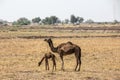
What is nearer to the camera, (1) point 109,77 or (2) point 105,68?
(1) point 109,77

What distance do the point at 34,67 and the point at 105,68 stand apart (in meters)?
3.85

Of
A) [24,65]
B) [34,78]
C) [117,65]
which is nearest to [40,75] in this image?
[34,78]

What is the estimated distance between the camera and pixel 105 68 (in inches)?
743

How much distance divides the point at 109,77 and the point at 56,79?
2447 mm

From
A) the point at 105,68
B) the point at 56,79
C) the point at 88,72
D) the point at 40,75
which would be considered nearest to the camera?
the point at 56,79

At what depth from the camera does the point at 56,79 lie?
14672mm

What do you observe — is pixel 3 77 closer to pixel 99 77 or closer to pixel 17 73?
pixel 17 73

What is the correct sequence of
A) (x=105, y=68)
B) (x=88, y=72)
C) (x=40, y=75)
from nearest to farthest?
(x=40, y=75), (x=88, y=72), (x=105, y=68)

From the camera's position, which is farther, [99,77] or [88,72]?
[88,72]

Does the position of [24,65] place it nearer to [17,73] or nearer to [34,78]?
[17,73]

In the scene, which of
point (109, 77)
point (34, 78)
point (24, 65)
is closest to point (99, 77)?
point (109, 77)

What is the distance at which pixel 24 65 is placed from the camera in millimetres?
19891

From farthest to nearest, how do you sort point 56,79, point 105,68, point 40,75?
point 105,68 < point 40,75 < point 56,79

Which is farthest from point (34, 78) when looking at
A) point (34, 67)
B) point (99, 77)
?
point (34, 67)
